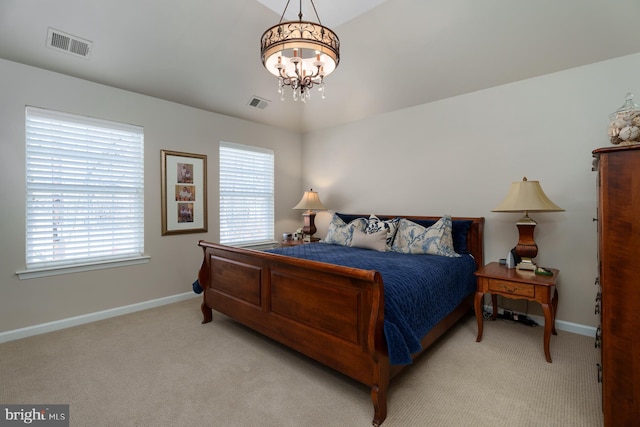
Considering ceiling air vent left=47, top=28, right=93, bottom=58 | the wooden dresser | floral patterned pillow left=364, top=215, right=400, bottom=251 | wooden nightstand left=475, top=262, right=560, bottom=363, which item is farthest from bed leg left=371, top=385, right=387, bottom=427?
ceiling air vent left=47, top=28, right=93, bottom=58

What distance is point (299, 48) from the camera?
6.43 ft

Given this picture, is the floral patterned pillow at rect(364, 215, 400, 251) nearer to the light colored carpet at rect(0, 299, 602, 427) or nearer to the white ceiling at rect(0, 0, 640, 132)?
the light colored carpet at rect(0, 299, 602, 427)

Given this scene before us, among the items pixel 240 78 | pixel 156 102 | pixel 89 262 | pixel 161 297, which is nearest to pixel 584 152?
pixel 240 78

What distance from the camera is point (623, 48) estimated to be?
8.36 feet

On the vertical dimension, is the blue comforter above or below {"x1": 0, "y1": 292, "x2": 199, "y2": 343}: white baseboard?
above

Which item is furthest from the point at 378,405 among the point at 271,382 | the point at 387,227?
the point at 387,227

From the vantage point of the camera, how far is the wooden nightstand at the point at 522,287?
2.33 metres

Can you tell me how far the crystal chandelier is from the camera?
75.6 inches

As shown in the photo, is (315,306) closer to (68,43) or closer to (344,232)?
(344,232)

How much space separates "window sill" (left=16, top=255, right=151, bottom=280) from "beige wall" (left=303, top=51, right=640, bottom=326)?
3.07 meters

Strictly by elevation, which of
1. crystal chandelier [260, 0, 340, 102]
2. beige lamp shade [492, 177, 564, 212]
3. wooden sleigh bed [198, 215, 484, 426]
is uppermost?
crystal chandelier [260, 0, 340, 102]

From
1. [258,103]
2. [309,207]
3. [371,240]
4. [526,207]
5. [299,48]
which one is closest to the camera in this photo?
[299,48]

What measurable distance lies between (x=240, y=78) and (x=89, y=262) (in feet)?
9.07

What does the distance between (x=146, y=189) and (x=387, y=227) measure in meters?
2.98
